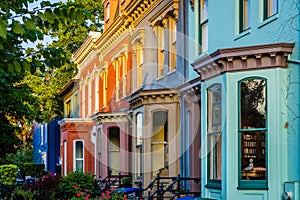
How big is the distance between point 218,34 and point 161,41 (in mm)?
7875

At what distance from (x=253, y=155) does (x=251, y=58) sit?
1991 mm

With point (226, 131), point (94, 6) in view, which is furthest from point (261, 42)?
point (94, 6)

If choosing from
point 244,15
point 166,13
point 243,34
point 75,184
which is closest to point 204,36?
point 244,15

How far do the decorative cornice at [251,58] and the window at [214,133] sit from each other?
0.70m

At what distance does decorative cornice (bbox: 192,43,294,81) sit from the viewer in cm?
1402

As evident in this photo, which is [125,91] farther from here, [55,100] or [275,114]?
[55,100]

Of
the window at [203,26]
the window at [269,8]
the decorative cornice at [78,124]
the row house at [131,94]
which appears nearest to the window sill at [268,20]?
the window at [269,8]

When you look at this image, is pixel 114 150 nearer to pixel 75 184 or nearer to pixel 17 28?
pixel 75 184

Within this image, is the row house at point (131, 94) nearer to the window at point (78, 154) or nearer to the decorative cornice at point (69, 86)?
the window at point (78, 154)

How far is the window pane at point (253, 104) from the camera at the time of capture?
14.5 metres

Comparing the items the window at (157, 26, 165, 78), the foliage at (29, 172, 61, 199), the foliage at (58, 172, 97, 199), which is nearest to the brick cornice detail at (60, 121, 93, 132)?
the foliage at (29, 172, 61, 199)

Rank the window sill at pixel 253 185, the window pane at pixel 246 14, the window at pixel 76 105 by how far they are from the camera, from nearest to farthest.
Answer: the window sill at pixel 253 185
the window pane at pixel 246 14
the window at pixel 76 105

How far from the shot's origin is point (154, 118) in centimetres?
2447

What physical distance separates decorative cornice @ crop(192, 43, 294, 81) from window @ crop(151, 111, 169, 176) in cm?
883
